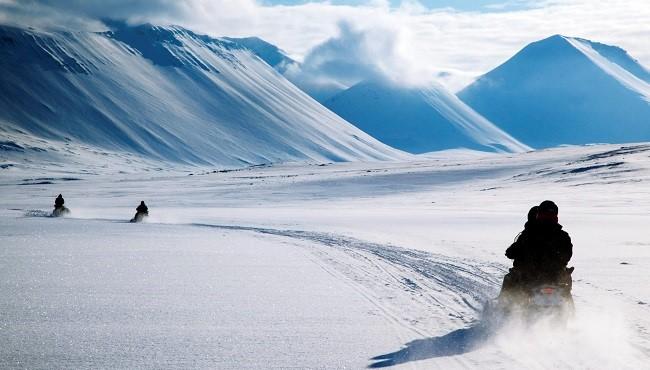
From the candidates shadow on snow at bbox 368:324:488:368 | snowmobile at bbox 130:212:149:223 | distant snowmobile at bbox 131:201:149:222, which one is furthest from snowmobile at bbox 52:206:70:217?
shadow on snow at bbox 368:324:488:368

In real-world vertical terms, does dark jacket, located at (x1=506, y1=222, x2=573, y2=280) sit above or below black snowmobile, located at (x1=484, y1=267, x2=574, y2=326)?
above

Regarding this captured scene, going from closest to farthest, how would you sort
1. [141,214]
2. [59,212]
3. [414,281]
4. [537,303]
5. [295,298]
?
[537,303] → [295,298] → [414,281] → [141,214] → [59,212]

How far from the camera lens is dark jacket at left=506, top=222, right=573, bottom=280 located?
9570mm

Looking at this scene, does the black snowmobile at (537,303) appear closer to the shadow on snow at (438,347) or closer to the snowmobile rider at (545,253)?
the snowmobile rider at (545,253)

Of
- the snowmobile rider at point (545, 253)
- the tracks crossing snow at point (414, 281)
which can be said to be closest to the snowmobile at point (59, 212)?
the tracks crossing snow at point (414, 281)

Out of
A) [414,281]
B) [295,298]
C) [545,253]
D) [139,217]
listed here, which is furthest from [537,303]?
[139,217]

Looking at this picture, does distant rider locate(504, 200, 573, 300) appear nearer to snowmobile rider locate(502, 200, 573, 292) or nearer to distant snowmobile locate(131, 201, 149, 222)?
snowmobile rider locate(502, 200, 573, 292)

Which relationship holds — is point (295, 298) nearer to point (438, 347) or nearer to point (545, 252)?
point (438, 347)

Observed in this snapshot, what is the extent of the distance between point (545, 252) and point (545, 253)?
0.05ft

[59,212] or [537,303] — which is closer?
[537,303]

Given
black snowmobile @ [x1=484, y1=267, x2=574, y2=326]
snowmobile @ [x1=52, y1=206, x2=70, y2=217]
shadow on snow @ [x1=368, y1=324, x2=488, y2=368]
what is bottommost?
shadow on snow @ [x1=368, y1=324, x2=488, y2=368]

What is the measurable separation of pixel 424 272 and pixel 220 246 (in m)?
8.18

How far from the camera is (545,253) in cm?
960

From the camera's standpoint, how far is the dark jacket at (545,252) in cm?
957
